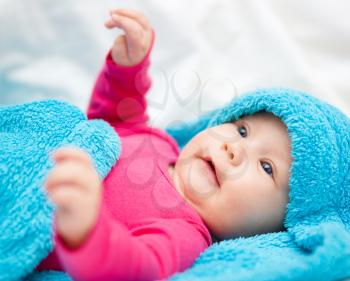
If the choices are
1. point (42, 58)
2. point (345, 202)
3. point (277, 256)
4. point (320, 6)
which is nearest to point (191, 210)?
point (277, 256)

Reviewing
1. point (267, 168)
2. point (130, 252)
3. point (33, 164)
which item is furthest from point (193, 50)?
point (130, 252)

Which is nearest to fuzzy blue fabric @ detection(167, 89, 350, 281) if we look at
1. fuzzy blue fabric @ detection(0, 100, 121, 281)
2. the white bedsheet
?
fuzzy blue fabric @ detection(0, 100, 121, 281)

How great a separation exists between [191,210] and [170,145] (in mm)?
239

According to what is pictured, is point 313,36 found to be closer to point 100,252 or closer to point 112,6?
point 112,6

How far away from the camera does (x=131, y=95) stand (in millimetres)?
1176

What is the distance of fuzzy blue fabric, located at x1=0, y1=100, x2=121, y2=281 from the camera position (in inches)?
30.6

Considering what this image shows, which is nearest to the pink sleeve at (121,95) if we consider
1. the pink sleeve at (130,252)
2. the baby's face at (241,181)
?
the baby's face at (241,181)

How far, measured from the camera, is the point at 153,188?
940 millimetres

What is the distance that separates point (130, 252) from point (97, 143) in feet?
1.02

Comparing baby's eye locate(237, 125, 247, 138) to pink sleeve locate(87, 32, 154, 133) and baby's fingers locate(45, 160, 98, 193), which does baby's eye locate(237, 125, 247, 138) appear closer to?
pink sleeve locate(87, 32, 154, 133)

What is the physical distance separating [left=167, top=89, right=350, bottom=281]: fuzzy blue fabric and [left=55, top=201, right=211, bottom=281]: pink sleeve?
30mm

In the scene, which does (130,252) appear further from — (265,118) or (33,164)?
(265,118)

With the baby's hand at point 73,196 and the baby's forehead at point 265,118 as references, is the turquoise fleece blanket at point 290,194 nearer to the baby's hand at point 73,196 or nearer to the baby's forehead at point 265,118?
the baby's forehead at point 265,118

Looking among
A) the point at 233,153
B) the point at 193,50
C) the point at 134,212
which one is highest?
the point at 193,50
